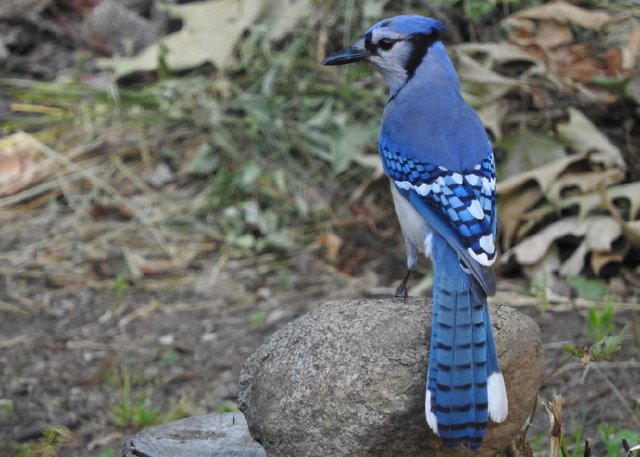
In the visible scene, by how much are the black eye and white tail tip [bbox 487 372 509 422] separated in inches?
50.1

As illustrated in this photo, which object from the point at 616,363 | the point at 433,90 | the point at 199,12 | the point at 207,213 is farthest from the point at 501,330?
the point at 199,12

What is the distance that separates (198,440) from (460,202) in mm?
938

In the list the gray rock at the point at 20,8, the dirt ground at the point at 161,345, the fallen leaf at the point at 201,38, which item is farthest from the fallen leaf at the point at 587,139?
the gray rock at the point at 20,8

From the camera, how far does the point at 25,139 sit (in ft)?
18.6

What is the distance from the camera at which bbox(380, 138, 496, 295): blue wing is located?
264 cm

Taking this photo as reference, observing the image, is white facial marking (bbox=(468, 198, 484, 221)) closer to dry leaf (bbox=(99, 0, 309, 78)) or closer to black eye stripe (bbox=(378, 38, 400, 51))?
black eye stripe (bbox=(378, 38, 400, 51))

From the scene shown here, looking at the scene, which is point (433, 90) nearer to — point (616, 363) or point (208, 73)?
point (616, 363)

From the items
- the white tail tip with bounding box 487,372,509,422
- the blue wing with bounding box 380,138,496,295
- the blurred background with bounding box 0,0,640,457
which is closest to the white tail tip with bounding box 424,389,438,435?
the white tail tip with bounding box 487,372,509,422

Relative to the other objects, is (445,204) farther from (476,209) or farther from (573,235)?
(573,235)

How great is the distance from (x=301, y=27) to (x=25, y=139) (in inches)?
63.8

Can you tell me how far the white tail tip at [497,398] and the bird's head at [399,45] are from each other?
47.9 inches

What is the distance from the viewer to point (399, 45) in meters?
3.26

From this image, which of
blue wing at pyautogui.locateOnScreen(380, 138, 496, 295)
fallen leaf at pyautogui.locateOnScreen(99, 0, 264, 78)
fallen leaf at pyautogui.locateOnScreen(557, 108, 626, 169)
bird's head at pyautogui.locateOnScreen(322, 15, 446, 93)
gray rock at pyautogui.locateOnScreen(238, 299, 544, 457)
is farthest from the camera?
fallen leaf at pyautogui.locateOnScreen(99, 0, 264, 78)

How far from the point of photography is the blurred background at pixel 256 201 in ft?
13.1
